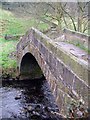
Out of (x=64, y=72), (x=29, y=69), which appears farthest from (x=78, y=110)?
(x=29, y=69)

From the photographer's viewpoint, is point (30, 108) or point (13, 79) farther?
point (13, 79)

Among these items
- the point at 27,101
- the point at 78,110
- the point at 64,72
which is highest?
the point at 64,72

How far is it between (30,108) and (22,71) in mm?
5772

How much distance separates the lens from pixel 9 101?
15641 millimetres

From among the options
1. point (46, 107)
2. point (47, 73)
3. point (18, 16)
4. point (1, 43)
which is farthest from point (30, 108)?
point (18, 16)

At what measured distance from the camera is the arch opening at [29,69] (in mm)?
20078

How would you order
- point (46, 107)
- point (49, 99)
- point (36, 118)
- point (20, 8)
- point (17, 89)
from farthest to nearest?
point (20, 8), point (17, 89), point (49, 99), point (46, 107), point (36, 118)

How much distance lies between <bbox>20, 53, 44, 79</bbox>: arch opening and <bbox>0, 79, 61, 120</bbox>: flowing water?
46cm

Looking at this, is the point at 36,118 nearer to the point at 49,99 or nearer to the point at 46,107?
the point at 46,107

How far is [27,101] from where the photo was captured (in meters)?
16.1

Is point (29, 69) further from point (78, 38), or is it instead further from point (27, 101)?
point (78, 38)

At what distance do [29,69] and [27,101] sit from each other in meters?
4.83

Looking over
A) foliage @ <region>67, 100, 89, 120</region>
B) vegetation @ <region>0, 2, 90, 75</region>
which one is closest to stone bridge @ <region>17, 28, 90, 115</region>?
foliage @ <region>67, 100, 89, 120</region>

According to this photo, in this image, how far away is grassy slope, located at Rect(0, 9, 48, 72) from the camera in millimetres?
23997
